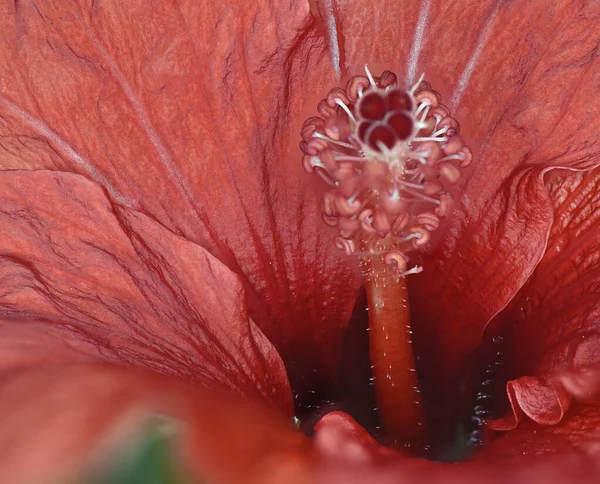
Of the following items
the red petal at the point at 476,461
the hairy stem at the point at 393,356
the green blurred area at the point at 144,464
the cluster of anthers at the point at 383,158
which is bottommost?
the hairy stem at the point at 393,356

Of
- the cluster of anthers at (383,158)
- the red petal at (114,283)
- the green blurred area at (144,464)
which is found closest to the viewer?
the green blurred area at (144,464)

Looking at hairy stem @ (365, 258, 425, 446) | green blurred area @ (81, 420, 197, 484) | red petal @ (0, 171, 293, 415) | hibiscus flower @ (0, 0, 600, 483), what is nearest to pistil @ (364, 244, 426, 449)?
hairy stem @ (365, 258, 425, 446)

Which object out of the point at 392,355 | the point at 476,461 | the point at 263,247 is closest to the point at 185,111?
the point at 263,247

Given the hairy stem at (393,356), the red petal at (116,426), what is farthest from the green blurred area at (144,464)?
the hairy stem at (393,356)

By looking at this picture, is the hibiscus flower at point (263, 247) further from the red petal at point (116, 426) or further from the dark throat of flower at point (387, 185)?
the dark throat of flower at point (387, 185)

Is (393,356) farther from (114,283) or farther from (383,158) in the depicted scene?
(114,283)

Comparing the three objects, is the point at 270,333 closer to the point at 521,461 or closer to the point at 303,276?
the point at 303,276

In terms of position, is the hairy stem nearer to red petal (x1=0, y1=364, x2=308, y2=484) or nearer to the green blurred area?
red petal (x1=0, y1=364, x2=308, y2=484)

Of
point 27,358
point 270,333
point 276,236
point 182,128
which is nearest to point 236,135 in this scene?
point 182,128
